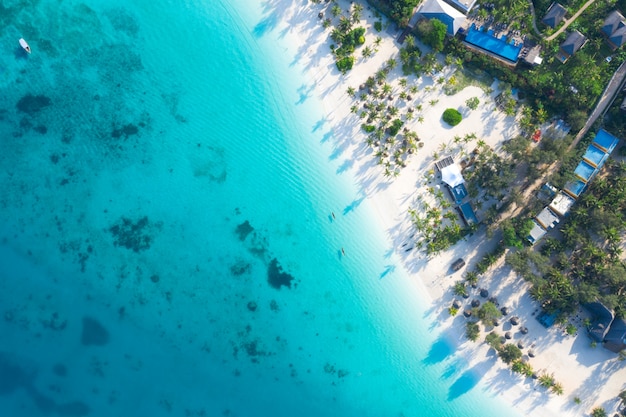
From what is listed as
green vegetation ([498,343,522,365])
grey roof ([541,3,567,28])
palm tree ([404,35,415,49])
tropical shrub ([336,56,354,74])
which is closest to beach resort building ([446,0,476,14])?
palm tree ([404,35,415,49])

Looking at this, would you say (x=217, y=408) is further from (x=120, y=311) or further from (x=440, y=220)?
(x=440, y=220)

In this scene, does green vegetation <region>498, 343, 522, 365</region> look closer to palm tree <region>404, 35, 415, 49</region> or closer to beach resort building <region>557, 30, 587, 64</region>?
beach resort building <region>557, 30, 587, 64</region>

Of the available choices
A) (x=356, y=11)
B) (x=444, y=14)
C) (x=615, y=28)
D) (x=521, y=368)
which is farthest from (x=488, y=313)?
(x=356, y=11)

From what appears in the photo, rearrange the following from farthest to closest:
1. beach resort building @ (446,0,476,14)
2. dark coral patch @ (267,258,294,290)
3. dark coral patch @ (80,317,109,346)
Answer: dark coral patch @ (267,258,294,290) → dark coral patch @ (80,317,109,346) → beach resort building @ (446,0,476,14)

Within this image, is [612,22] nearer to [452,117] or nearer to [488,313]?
[452,117]

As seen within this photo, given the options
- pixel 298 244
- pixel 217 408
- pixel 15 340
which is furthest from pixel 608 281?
pixel 15 340

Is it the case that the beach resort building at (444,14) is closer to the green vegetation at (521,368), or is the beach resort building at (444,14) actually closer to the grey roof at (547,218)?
the grey roof at (547,218)
